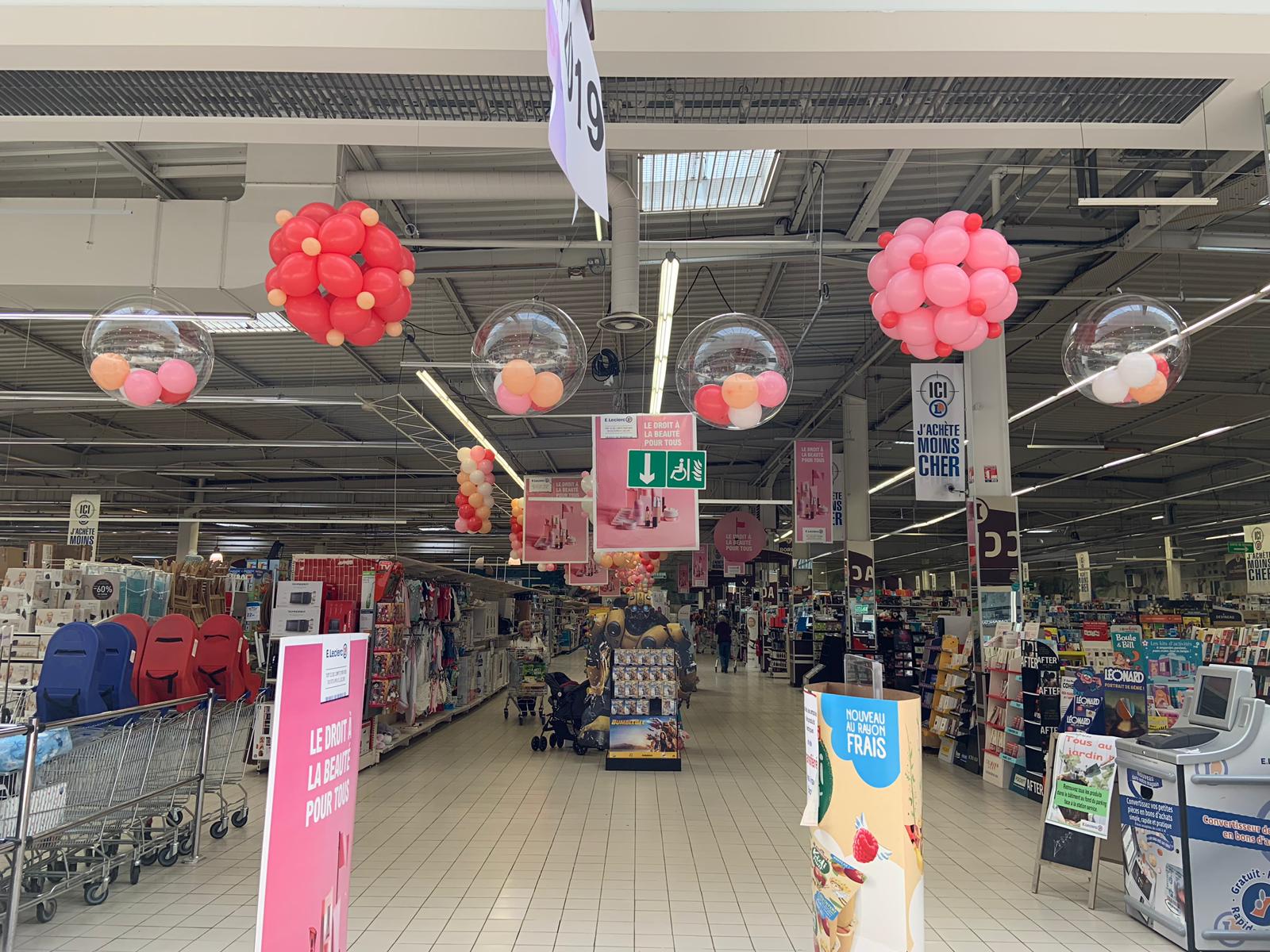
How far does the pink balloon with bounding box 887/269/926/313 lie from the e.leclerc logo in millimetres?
6086

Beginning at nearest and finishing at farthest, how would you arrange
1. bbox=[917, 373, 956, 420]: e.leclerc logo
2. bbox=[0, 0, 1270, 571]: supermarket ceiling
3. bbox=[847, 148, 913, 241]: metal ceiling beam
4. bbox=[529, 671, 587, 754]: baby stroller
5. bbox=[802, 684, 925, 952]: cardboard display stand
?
bbox=[802, 684, 925, 952]: cardboard display stand, bbox=[0, 0, 1270, 571]: supermarket ceiling, bbox=[847, 148, 913, 241]: metal ceiling beam, bbox=[917, 373, 956, 420]: e.leclerc logo, bbox=[529, 671, 587, 754]: baby stroller

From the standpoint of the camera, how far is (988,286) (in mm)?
3900

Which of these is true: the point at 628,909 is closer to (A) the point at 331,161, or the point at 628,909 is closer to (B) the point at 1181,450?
(A) the point at 331,161

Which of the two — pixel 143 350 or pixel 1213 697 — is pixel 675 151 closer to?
pixel 143 350

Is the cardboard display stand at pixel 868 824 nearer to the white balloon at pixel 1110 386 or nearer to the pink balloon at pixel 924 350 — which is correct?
the pink balloon at pixel 924 350

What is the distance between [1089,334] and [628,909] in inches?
160

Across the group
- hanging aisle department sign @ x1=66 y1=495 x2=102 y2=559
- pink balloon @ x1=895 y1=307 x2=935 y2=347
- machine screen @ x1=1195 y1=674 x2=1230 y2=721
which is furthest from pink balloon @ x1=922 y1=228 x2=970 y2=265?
hanging aisle department sign @ x1=66 y1=495 x2=102 y2=559

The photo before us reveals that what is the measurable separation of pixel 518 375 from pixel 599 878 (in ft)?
11.3

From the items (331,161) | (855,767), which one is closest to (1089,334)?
(855,767)

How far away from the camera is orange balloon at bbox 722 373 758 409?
4.66 m

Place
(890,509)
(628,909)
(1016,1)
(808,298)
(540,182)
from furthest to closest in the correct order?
1. (890,509)
2. (808,298)
3. (540,182)
4. (628,909)
5. (1016,1)

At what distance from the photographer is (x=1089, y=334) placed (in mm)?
4418

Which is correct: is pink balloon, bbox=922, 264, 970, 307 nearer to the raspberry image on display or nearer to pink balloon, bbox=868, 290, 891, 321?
pink balloon, bbox=868, 290, 891, 321

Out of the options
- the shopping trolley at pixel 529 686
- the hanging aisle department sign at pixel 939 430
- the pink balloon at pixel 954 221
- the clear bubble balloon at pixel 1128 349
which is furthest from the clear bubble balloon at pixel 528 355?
the shopping trolley at pixel 529 686
